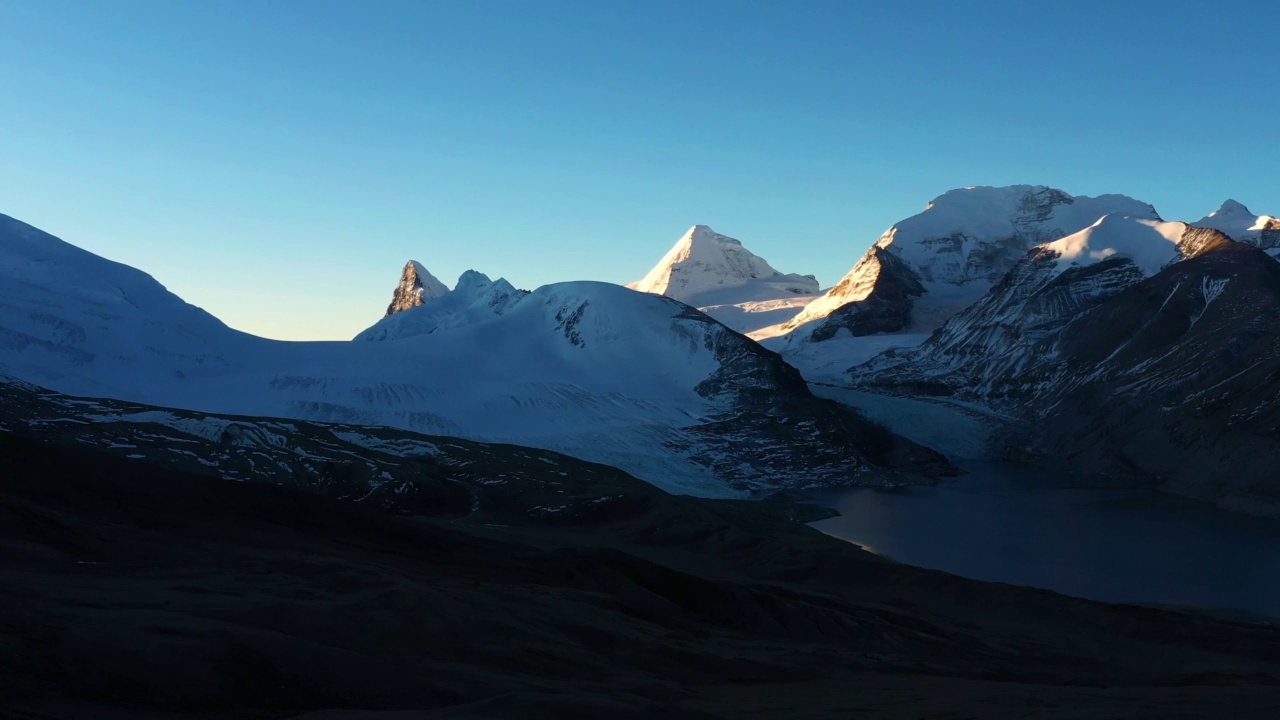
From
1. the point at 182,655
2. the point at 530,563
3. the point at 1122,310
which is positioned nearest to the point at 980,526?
the point at 530,563

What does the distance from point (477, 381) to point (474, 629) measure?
11862 centimetres

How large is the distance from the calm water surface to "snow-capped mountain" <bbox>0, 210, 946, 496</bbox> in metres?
16.5

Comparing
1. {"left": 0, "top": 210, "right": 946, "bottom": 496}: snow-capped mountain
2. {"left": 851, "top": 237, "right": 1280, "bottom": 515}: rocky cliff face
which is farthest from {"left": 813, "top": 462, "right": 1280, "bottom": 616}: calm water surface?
{"left": 0, "top": 210, "right": 946, "bottom": 496}: snow-capped mountain

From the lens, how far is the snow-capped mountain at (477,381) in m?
131

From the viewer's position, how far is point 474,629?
3903 cm

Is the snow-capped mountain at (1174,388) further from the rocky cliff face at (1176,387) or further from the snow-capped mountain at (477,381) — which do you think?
the snow-capped mountain at (477,381)

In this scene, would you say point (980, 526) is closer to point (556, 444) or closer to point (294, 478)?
point (556, 444)

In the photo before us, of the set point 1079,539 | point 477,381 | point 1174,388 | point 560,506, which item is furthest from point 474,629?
point 1174,388

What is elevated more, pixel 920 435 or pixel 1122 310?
pixel 1122 310

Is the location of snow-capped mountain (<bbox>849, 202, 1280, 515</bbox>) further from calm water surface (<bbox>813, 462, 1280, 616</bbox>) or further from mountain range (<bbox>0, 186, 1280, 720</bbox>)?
calm water surface (<bbox>813, 462, 1280, 616</bbox>)

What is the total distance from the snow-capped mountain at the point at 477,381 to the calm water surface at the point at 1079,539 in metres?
16.5

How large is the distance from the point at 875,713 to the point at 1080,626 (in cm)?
3361

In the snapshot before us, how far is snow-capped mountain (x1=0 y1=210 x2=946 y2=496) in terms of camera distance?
13075 centimetres

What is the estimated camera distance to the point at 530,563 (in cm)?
5859
